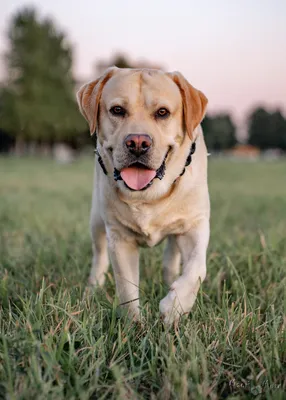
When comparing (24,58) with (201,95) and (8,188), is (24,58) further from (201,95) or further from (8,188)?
(201,95)

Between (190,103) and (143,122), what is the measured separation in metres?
0.39

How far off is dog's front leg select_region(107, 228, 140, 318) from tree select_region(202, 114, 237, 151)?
83521 millimetres

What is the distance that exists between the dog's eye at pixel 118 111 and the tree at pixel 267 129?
95687mm

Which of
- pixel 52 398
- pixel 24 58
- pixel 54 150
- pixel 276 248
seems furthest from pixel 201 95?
pixel 54 150

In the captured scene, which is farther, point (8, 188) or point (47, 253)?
point (8, 188)

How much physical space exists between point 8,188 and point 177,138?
38.1ft

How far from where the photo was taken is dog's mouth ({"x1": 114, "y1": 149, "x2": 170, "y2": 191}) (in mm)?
3115

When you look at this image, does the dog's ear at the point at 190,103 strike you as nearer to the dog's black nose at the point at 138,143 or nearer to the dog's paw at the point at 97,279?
the dog's black nose at the point at 138,143

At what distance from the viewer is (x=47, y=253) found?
4387 mm

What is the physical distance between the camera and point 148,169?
10.2 feet

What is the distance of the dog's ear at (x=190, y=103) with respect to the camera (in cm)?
328

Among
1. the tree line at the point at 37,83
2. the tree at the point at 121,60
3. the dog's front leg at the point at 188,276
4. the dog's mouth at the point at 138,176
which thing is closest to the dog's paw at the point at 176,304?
the dog's front leg at the point at 188,276

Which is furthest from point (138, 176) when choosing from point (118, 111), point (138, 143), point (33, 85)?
point (33, 85)

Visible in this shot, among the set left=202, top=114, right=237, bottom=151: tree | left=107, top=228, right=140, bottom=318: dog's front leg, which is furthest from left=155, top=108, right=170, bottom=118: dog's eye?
left=202, top=114, right=237, bottom=151: tree
